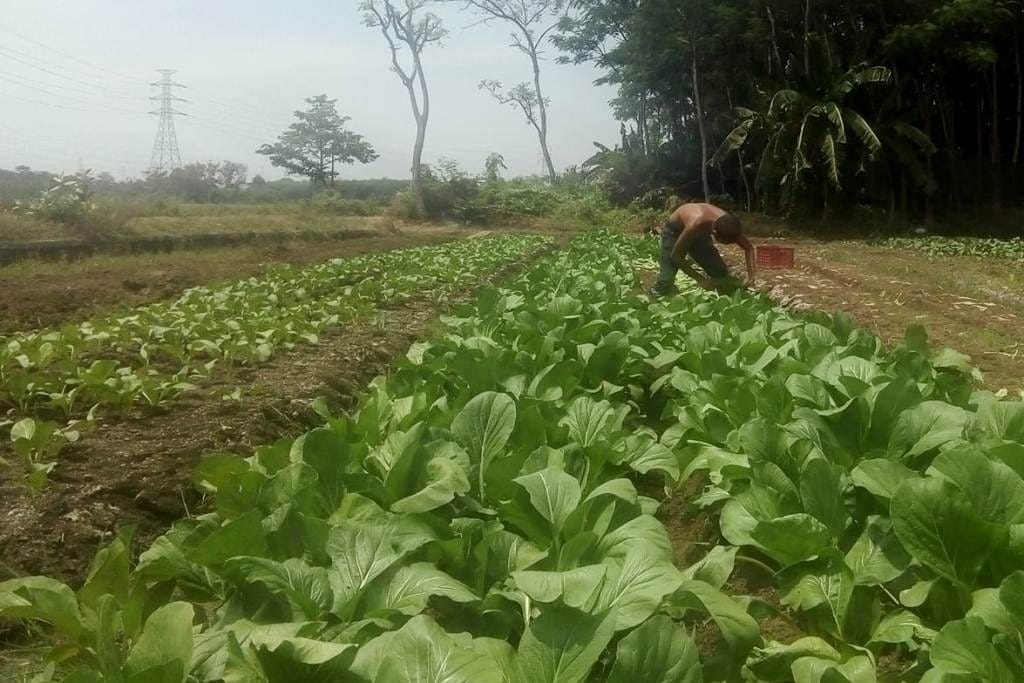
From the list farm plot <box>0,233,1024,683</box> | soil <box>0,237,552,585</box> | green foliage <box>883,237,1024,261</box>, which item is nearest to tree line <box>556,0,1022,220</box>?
green foliage <box>883,237,1024,261</box>

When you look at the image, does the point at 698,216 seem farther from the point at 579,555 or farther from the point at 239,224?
the point at 239,224

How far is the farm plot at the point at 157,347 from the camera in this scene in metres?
4.15

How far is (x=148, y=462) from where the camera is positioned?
11.2 feet

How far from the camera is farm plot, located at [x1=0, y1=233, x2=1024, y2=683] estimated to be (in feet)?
4.29

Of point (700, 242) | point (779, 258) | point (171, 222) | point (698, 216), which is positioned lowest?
point (779, 258)

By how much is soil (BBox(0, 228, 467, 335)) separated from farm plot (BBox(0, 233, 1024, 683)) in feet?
23.3

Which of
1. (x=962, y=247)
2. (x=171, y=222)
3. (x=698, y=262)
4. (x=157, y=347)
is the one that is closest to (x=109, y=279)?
(x=157, y=347)

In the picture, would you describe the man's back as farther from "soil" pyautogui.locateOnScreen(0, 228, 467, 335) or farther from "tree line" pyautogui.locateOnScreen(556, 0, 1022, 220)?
"tree line" pyautogui.locateOnScreen(556, 0, 1022, 220)

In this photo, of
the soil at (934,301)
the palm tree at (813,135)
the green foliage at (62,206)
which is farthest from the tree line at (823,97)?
the green foliage at (62,206)

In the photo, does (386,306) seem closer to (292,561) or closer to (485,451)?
(485,451)

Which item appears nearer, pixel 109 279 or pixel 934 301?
pixel 934 301

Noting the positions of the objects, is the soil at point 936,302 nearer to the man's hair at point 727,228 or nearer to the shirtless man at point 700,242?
the shirtless man at point 700,242

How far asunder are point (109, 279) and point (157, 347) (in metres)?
5.91

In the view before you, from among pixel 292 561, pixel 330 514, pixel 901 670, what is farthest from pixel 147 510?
pixel 901 670
